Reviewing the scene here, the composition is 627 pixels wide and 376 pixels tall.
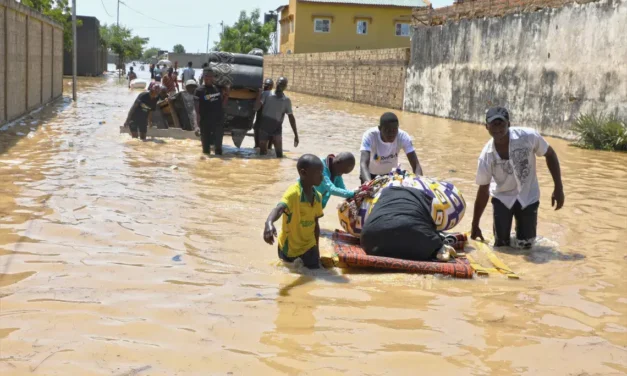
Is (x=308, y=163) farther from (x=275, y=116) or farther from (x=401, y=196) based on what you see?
(x=275, y=116)

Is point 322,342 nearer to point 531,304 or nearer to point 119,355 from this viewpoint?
point 119,355

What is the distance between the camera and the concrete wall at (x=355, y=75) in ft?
99.6

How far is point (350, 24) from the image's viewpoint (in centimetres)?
5091

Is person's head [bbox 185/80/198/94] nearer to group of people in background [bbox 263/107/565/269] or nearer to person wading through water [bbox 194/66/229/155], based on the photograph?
person wading through water [bbox 194/66/229/155]

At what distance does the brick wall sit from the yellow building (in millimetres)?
23239

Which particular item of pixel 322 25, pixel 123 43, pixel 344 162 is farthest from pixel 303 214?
pixel 123 43

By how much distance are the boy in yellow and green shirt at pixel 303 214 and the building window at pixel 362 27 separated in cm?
4687

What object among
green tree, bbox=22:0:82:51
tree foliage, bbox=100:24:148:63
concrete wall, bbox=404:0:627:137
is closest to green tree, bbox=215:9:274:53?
tree foliage, bbox=100:24:148:63

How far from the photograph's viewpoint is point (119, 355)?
12.0 ft

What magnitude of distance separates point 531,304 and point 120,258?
303 cm

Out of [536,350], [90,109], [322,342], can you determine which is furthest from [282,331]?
[90,109]

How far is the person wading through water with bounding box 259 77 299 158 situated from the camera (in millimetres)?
12078

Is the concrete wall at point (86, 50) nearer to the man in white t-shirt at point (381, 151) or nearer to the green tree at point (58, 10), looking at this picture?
the green tree at point (58, 10)

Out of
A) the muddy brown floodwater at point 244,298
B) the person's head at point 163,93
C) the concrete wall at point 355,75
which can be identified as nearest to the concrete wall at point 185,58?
the concrete wall at point 355,75
